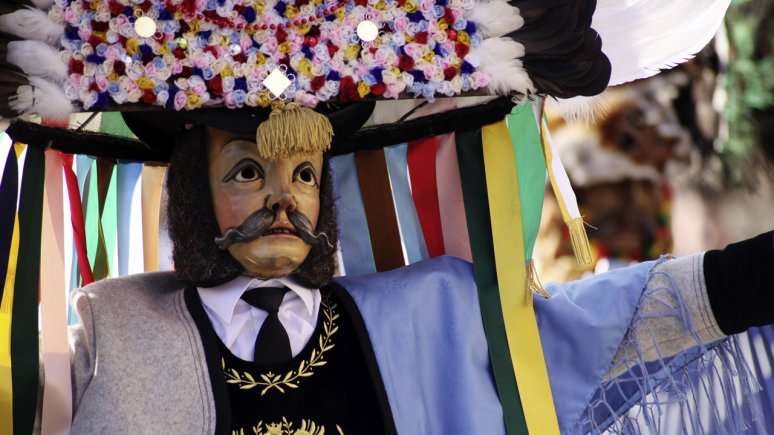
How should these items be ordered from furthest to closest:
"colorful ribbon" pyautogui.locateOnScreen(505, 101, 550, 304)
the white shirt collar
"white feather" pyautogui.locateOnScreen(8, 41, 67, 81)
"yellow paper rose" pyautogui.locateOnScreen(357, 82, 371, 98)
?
"colorful ribbon" pyautogui.locateOnScreen(505, 101, 550, 304), the white shirt collar, "yellow paper rose" pyautogui.locateOnScreen(357, 82, 371, 98), "white feather" pyautogui.locateOnScreen(8, 41, 67, 81)

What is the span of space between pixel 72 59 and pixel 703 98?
11.7ft

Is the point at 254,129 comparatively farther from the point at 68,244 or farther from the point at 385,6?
the point at 68,244

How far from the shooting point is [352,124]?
3301mm

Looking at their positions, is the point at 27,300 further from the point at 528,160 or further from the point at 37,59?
the point at 528,160

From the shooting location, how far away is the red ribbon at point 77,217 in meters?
3.41

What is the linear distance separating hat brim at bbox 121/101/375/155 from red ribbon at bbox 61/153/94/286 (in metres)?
0.21

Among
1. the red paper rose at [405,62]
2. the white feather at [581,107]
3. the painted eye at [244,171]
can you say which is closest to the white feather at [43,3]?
the painted eye at [244,171]

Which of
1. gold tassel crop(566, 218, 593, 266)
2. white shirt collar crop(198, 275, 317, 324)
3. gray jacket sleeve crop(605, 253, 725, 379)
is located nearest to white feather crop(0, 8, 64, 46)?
white shirt collar crop(198, 275, 317, 324)

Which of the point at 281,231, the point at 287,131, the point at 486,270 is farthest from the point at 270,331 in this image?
the point at 486,270

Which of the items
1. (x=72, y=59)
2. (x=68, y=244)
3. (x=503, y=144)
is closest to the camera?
(x=72, y=59)

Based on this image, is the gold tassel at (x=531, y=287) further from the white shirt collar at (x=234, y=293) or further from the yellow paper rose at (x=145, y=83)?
the yellow paper rose at (x=145, y=83)

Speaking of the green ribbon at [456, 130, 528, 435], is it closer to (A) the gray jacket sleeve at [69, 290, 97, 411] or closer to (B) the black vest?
(B) the black vest

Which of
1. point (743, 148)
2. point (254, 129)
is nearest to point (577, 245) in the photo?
point (254, 129)

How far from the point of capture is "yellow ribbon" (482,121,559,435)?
3.17 meters
